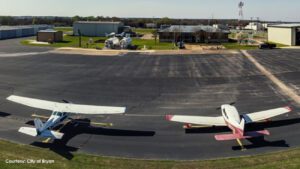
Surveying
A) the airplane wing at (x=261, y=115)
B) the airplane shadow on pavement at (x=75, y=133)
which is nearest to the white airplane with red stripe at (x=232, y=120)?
the airplane wing at (x=261, y=115)

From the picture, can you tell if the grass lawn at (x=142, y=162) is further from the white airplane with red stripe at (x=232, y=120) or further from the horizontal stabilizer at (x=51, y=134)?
the white airplane with red stripe at (x=232, y=120)

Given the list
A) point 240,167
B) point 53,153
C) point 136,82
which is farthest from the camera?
point 136,82

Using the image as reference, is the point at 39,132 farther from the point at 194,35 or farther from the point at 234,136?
the point at 194,35

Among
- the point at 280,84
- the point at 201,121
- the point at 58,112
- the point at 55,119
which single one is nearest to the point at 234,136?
the point at 201,121

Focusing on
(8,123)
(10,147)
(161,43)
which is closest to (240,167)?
(10,147)

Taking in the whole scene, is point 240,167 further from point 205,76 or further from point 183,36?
point 183,36

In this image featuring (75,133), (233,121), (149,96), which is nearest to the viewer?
(233,121)
